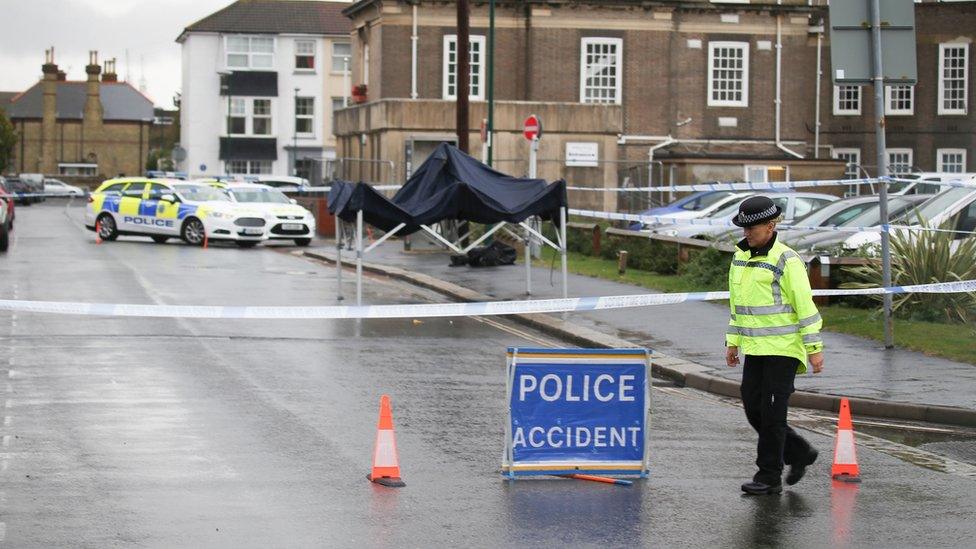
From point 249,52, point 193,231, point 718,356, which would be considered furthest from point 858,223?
point 249,52

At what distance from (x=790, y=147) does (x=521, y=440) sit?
41.8 m

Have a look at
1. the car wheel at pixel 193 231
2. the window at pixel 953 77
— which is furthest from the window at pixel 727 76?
→ the car wheel at pixel 193 231

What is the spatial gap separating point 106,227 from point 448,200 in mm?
18554

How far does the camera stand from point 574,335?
17156 mm

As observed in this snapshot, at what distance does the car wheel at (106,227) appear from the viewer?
36.6m

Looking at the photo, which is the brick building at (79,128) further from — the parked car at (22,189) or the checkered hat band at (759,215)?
the checkered hat band at (759,215)

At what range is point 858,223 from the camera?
22250mm

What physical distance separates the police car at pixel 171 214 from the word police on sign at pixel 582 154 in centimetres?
1018

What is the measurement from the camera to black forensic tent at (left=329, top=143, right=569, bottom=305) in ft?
67.1

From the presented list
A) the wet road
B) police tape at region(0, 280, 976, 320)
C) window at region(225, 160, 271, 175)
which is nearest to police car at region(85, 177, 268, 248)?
the wet road

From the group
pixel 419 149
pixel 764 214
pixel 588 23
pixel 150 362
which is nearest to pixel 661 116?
pixel 588 23

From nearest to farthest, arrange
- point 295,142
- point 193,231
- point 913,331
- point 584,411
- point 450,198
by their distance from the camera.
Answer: point 584,411 → point 913,331 → point 450,198 → point 193,231 → point 295,142

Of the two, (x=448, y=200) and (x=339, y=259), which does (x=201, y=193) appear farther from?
(x=448, y=200)

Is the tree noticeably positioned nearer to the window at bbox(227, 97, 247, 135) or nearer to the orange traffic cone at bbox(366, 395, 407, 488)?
the window at bbox(227, 97, 247, 135)
